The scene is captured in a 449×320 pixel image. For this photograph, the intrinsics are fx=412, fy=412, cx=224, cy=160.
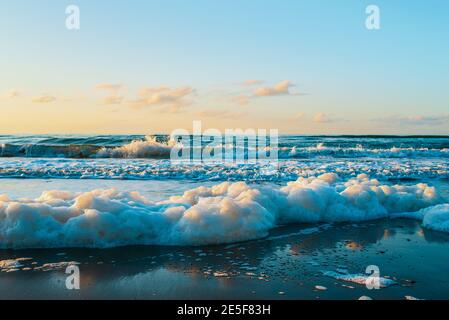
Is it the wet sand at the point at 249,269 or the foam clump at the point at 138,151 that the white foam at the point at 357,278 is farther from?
the foam clump at the point at 138,151

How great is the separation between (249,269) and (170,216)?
4.94ft

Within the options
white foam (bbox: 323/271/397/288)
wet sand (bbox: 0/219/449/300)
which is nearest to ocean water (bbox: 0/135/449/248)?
wet sand (bbox: 0/219/449/300)

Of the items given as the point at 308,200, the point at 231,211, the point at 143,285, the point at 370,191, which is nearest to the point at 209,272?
the point at 143,285

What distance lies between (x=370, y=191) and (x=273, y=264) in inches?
121

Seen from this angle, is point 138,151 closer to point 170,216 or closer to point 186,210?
point 186,210

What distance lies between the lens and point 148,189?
875cm

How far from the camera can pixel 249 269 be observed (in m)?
3.82

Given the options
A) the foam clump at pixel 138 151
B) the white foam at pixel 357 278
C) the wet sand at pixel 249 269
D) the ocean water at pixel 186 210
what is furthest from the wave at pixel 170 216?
the foam clump at pixel 138 151

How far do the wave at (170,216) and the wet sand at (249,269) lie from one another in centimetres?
19

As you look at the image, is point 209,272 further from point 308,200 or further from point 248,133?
point 248,133

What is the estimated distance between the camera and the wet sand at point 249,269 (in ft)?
10.8

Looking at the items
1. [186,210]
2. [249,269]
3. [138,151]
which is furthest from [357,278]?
[138,151]

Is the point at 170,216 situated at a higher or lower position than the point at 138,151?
lower
